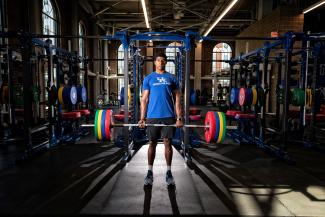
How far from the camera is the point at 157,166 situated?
2.61 meters

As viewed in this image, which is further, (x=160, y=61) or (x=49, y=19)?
(x=49, y=19)

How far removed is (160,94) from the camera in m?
2.09

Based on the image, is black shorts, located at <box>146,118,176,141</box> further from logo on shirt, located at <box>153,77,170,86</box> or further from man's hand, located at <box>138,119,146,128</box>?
logo on shirt, located at <box>153,77,170,86</box>

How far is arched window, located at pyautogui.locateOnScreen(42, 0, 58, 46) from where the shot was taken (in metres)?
6.35

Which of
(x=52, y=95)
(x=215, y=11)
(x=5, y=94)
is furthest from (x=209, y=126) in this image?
(x=215, y=11)

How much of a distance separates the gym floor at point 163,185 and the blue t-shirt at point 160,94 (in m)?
0.60

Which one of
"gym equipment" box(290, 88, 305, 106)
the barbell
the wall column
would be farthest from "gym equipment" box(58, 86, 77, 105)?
the wall column

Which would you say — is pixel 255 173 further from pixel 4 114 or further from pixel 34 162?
pixel 4 114

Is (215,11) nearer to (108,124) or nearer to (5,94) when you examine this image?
(5,94)

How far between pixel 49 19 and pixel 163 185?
20.1 ft

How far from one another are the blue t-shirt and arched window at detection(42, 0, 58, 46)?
5.29 m

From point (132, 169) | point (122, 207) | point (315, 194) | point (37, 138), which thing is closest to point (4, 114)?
point (37, 138)

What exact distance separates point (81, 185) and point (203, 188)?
0.99m

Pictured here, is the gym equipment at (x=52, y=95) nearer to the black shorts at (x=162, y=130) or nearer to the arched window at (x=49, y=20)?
the black shorts at (x=162, y=130)
